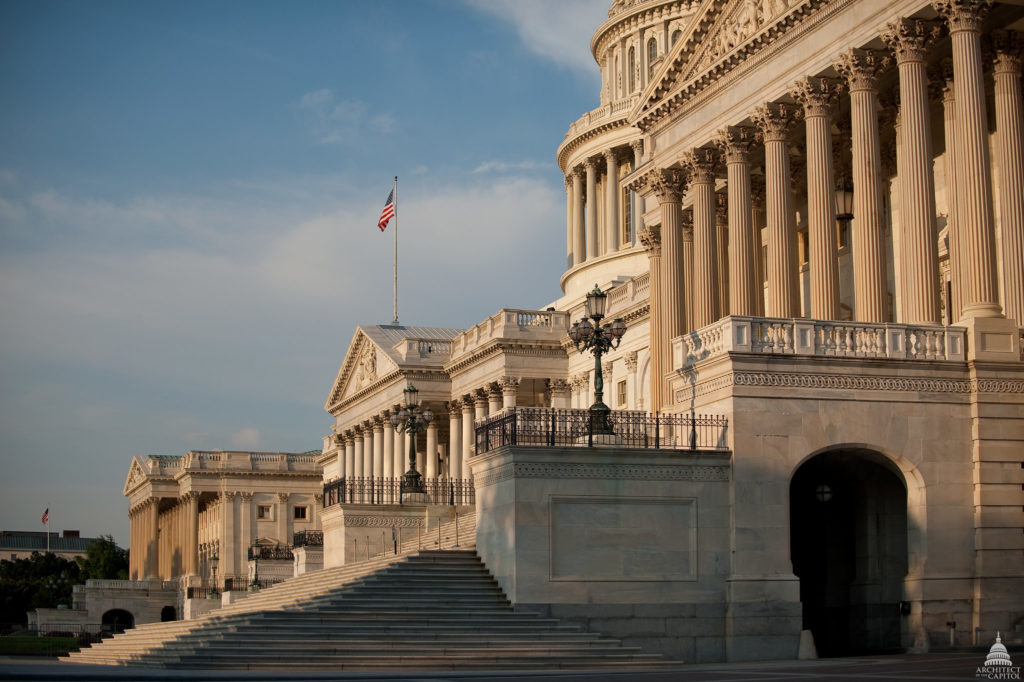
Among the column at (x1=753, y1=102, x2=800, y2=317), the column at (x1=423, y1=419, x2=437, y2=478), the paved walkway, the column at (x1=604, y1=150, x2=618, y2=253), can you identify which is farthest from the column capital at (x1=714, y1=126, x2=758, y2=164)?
the column at (x1=604, y1=150, x2=618, y2=253)

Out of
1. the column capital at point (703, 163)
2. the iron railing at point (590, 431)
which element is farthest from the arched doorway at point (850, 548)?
the column capital at point (703, 163)

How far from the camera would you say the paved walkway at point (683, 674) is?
90.5ft

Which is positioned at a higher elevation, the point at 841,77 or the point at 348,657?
the point at 841,77

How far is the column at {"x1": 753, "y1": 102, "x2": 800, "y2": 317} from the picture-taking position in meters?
45.6

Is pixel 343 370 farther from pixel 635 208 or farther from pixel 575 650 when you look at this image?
pixel 575 650

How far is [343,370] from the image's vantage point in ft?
354

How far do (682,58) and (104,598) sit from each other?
315 ft

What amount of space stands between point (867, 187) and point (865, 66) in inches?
138

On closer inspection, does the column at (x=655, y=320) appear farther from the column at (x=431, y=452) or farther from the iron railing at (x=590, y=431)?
the column at (x=431, y=452)

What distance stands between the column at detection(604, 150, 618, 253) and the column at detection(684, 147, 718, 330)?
5657 cm

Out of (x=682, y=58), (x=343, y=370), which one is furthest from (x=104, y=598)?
(x=682, y=58)

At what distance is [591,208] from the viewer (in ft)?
363

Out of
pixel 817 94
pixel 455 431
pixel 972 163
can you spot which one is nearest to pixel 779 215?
pixel 817 94

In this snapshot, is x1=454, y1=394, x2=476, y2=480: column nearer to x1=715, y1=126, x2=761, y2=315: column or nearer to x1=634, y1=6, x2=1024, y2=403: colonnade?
x1=634, y1=6, x2=1024, y2=403: colonnade
